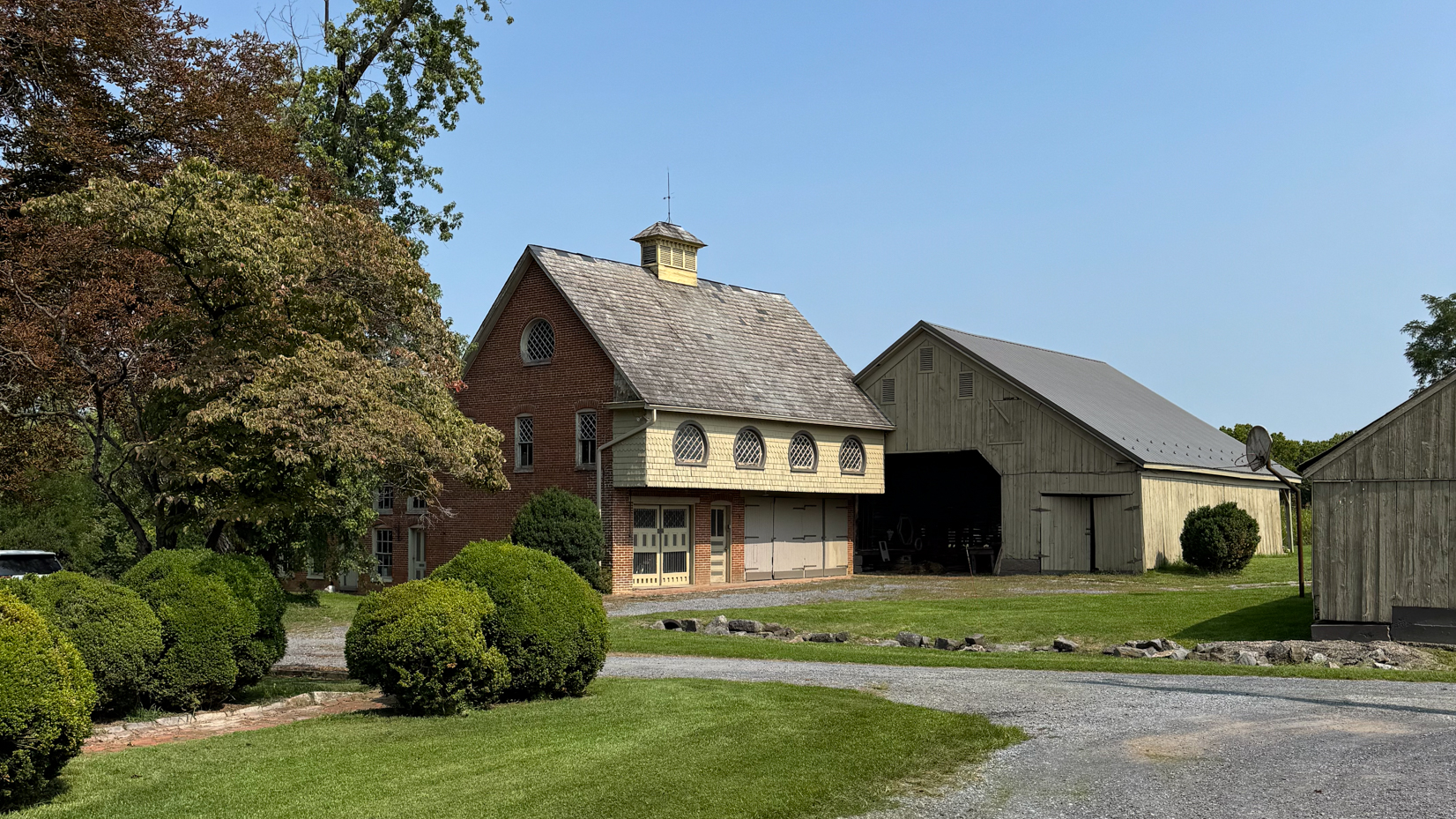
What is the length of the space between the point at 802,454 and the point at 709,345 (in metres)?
3.90

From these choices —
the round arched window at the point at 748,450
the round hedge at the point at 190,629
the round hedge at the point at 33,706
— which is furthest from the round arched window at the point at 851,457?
the round hedge at the point at 33,706

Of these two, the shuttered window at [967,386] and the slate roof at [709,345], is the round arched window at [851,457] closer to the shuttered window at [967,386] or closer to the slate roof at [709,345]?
the slate roof at [709,345]

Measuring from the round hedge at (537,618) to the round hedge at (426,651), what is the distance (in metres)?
0.37

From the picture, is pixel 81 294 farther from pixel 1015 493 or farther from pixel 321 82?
pixel 1015 493

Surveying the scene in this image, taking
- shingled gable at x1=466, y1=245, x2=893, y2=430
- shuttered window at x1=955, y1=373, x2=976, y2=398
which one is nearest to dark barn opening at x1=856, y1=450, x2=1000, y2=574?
shuttered window at x1=955, y1=373, x2=976, y2=398

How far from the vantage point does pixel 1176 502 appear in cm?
3469

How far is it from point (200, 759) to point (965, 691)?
24.1ft

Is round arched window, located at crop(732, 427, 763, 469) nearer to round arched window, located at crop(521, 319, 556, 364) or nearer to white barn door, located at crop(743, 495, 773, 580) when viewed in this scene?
white barn door, located at crop(743, 495, 773, 580)

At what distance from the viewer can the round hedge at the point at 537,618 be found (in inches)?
480

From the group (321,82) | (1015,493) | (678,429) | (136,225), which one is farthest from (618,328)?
(136,225)

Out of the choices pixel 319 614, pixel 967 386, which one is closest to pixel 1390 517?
pixel 967 386

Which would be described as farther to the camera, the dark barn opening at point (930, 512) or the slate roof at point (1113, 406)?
the dark barn opening at point (930, 512)

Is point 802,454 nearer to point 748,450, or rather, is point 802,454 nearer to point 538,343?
point 748,450

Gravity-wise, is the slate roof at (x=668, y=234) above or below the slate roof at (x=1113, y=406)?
above
